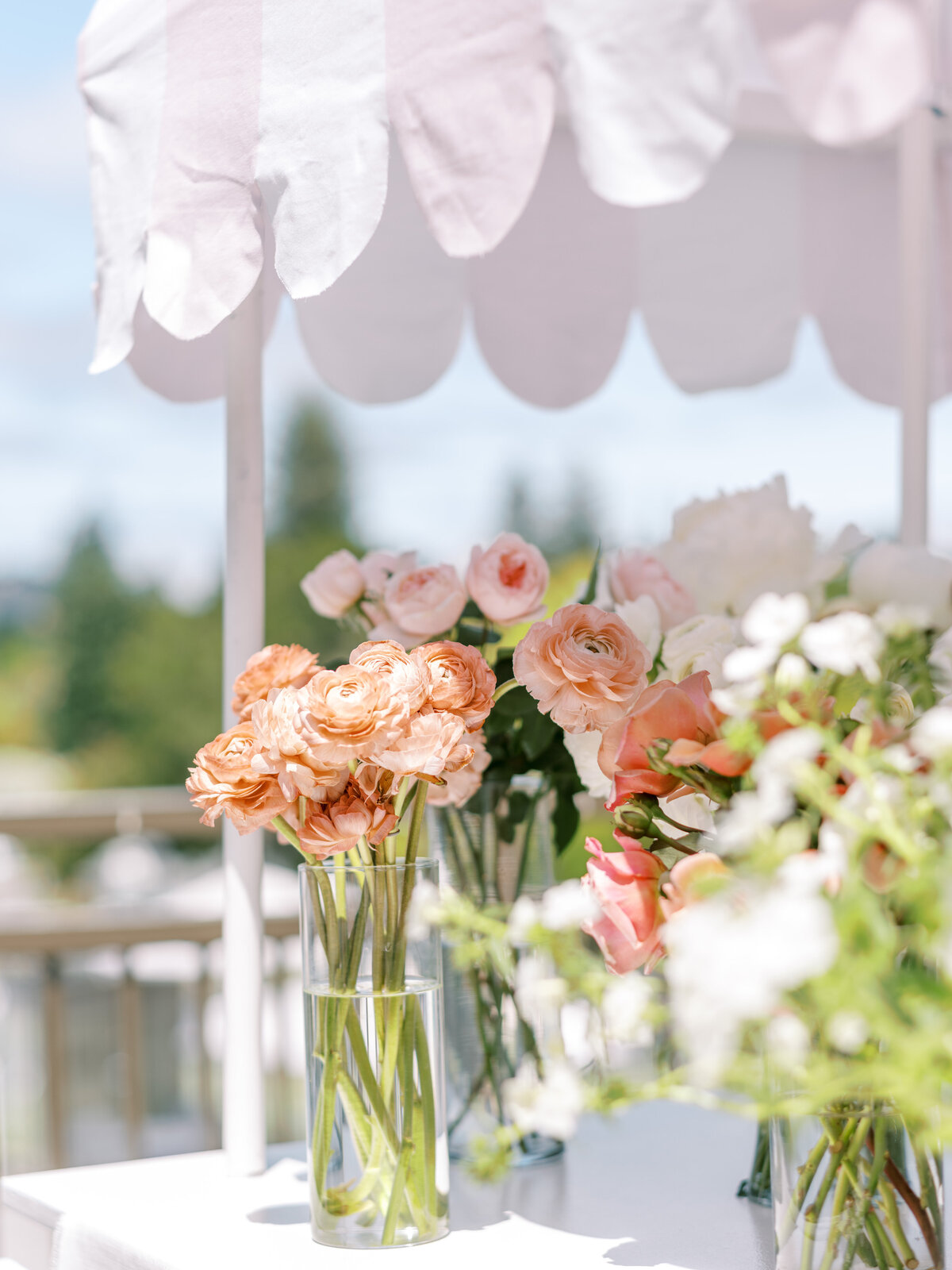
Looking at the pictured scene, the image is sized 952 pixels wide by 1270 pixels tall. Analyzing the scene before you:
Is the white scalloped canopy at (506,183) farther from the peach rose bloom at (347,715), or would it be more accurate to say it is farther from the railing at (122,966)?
the railing at (122,966)

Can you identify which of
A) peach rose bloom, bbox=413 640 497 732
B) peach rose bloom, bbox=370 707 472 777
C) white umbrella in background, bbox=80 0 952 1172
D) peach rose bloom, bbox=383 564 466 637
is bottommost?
peach rose bloom, bbox=370 707 472 777

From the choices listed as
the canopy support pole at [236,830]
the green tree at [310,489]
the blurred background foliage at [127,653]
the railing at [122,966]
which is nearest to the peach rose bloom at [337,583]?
the canopy support pole at [236,830]

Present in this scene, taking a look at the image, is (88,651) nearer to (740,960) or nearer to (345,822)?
(345,822)

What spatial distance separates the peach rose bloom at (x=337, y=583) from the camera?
117cm

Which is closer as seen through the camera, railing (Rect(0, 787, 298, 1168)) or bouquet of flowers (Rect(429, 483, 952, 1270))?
bouquet of flowers (Rect(429, 483, 952, 1270))

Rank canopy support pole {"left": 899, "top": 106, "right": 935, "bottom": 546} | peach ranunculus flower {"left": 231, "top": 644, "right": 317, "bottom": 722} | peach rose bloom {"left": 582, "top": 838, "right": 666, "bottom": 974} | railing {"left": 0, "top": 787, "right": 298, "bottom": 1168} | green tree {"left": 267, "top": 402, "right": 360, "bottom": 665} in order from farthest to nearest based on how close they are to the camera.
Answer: green tree {"left": 267, "top": 402, "right": 360, "bottom": 665} → railing {"left": 0, "top": 787, "right": 298, "bottom": 1168} → canopy support pole {"left": 899, "top": 106, "right": 935, "bottom": 546} → peach ranunculus flower {"left": 231, "top": 644, "right": 317, "bottom": 722} → peach rose bloom {"left": 582, "top": 838, "right": 666, "bottom": 974}

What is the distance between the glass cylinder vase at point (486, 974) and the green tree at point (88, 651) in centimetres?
2180

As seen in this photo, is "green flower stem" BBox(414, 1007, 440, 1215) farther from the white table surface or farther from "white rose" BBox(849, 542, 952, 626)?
"white rose" BBox(849, 542, 952, 626)

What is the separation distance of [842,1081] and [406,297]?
1189 mm

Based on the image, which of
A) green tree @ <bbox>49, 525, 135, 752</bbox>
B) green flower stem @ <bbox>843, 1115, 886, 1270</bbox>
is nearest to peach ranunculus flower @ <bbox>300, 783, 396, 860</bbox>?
green flower stem @ <bbox>843, 1115, 886, 1270</bbox>

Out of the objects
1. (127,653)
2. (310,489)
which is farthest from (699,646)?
(127,653)

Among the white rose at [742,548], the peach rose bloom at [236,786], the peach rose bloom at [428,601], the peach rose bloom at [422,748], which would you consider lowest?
the peach rose bloom at [236,786]

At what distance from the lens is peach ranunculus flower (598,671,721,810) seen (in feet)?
2.44

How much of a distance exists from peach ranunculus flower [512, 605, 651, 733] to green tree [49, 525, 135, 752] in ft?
72.3
